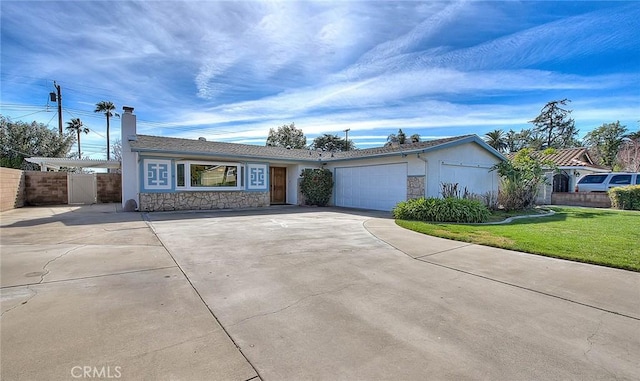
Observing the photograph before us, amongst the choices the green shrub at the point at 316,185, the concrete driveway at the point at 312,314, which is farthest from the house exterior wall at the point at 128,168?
the green shrub at the point at 316,185

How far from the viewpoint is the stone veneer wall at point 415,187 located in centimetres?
1277

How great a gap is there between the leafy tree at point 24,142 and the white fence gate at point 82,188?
33.6 ft

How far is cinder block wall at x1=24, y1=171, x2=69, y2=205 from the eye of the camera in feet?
50.9

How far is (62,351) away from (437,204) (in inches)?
401

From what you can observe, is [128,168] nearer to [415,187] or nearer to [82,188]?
[82,188]

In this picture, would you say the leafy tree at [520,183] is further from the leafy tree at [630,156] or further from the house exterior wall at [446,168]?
the leafy tree at [630,156]

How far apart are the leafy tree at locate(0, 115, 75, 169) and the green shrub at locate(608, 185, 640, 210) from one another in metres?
38.3

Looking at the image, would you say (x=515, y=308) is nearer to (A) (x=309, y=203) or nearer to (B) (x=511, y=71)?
(B) (x=511, y=71)

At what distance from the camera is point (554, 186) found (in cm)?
1973

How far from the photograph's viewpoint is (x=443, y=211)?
10.1m

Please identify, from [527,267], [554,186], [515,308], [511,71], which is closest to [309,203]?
[511,71]

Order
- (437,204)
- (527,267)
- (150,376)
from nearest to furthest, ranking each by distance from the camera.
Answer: (150,376), (527,267), (437,204)

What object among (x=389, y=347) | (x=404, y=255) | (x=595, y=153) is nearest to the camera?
(x=389, y=347)

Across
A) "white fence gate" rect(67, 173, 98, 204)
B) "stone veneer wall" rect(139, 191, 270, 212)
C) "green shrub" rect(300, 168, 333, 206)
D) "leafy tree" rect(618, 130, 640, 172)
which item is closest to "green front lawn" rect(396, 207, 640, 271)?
"green shrub" rect(300, 168, 333, 206)
